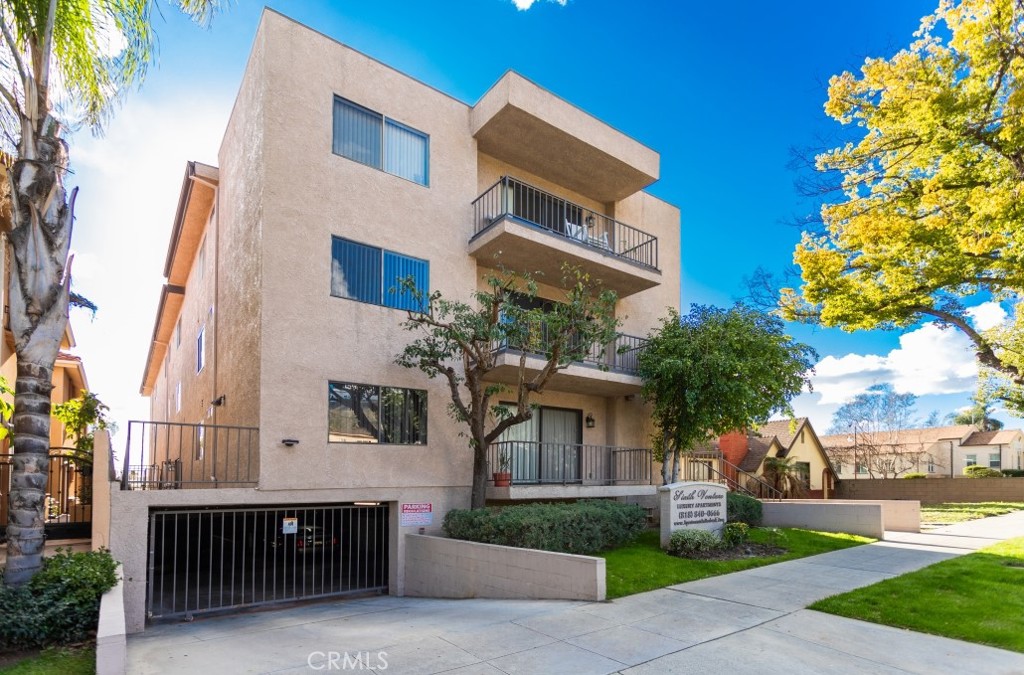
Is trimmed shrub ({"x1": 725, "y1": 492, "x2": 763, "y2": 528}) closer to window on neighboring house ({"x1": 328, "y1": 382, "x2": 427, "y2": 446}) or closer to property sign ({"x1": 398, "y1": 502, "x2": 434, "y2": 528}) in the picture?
property sign ({"x1": 398, "y1": 502, "x2": 434, "y2": 528})

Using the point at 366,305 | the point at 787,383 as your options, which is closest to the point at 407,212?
the point at 366,305

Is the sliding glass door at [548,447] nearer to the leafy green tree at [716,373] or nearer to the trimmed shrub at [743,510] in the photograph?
the leafy green tree at [716,373]

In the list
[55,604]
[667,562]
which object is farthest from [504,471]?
[55,604]

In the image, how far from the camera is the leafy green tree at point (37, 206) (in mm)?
8102

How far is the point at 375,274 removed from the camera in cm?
1371

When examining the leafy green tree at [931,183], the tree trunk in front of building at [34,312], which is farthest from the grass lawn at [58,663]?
the leafy green tree at [931,183]

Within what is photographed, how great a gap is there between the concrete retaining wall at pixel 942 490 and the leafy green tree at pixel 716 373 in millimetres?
18774

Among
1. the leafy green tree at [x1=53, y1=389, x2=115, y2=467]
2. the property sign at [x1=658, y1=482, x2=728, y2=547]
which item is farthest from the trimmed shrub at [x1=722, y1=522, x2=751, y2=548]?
the leafy green tree at [x1=53, y1=389, x2=115, y2=467]

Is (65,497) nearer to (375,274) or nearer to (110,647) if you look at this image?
(375,274)

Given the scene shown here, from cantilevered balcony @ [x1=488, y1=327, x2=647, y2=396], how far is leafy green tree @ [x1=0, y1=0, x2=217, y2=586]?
7964mm

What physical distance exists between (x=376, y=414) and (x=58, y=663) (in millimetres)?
6954

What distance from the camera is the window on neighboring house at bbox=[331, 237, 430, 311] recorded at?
13.2 metres

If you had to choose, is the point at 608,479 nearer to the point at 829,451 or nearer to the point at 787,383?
the point at 787,383

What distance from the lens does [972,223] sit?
13.1 m
